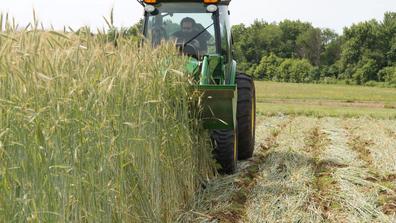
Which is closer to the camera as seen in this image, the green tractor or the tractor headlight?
the green tractor

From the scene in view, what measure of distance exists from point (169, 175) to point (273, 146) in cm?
478

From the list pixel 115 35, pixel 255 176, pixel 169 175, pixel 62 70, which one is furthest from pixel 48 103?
pixel 255 176

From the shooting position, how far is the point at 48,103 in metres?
3.27

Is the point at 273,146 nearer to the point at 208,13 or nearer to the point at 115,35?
the point at 208,13

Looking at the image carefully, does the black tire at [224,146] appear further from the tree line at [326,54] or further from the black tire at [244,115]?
the tree line at [326,54]

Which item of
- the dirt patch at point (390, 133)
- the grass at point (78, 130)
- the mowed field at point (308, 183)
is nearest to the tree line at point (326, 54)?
the dirt patch at point (390, 133)

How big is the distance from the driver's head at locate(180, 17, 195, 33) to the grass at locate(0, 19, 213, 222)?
8.53ft

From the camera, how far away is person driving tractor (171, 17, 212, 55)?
743 centimetres

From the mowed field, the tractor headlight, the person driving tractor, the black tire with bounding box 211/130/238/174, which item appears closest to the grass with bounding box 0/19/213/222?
the mowed field

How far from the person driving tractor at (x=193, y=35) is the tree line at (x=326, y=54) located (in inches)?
1584

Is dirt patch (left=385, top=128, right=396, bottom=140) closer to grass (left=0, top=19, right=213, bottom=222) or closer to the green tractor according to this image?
the green tractor

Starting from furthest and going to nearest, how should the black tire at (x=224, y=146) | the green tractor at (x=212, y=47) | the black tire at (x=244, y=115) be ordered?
the black tire at (x=244, y=115), the green tractor at (x=212, y=47), the black tire at (x=224, y=146)

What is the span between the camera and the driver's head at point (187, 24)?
295 inches

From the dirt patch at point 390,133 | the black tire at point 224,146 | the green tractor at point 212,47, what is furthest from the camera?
the dirt patch at point 390,133
